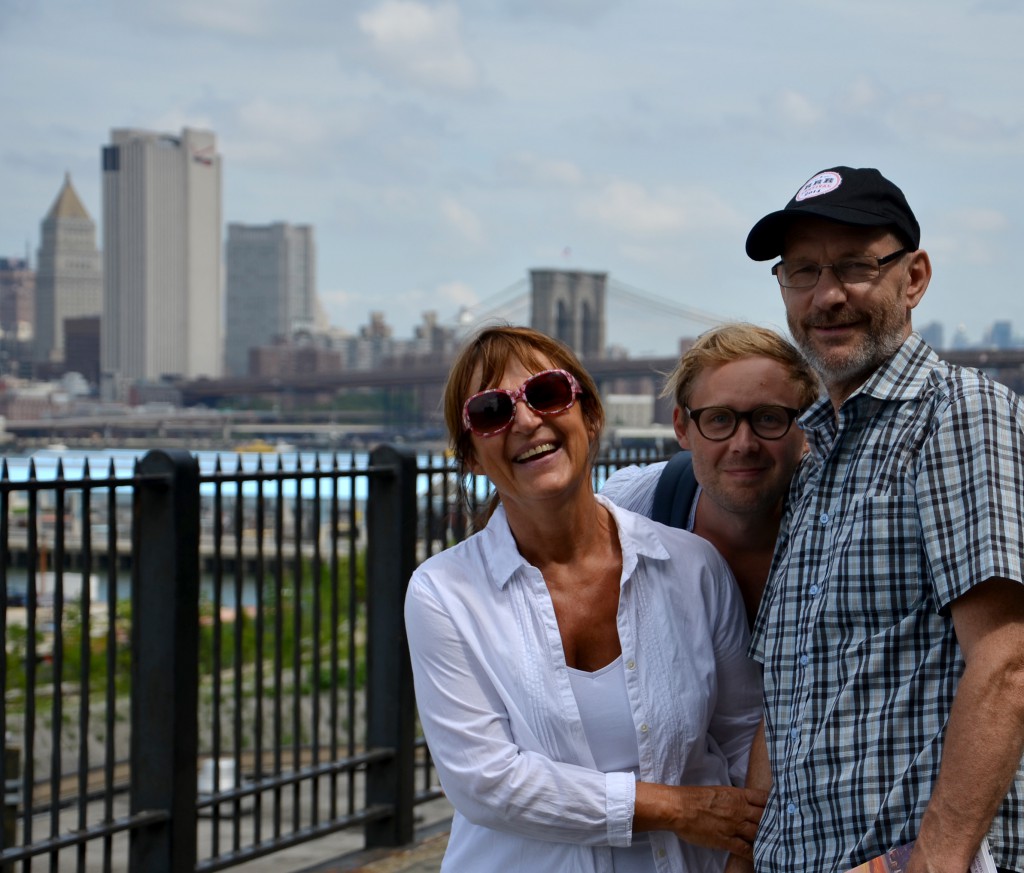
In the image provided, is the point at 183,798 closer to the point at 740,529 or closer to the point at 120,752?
the point at 740,529

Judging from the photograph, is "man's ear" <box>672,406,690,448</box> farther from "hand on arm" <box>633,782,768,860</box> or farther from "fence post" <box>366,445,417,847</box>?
"fence post" <box>366,445,417,847</box>

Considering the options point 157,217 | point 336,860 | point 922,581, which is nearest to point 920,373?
point 922,581

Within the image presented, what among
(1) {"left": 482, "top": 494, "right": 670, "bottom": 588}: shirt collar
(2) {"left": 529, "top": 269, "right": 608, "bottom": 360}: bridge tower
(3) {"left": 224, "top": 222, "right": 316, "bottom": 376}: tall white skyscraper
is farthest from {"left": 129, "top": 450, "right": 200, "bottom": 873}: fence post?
(3) {"left": 224, "top": 222, "right": 316, "bottom": 376}: tall white skyscraper

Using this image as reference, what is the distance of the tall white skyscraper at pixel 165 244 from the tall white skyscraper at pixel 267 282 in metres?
3.52

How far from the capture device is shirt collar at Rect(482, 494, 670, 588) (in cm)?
207

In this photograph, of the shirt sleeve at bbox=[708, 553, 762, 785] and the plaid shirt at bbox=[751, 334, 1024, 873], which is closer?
the plaid shirt at bbox=[751, 334, 1024, 873]

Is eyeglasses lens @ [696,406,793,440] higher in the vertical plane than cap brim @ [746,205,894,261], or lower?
lower

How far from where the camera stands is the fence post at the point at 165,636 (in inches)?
163

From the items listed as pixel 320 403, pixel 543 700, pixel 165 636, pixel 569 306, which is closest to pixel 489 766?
pixel 543 700

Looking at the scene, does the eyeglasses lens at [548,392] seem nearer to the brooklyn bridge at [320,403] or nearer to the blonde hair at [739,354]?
the blonde hair at [739,354]

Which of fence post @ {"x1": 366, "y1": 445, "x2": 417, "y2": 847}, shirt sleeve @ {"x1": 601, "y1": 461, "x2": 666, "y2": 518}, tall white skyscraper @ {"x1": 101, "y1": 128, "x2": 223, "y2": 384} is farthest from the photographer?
tall white skyscraper @ {"x1": 101, "y1": 128, "x2": 223, "y2": 384}

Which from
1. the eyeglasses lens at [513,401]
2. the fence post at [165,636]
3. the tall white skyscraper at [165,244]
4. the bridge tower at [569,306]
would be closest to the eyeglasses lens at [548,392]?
the eyeglasses lens at [513,401]

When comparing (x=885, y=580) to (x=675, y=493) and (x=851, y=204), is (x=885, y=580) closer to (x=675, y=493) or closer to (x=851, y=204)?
(x=851, y=204)

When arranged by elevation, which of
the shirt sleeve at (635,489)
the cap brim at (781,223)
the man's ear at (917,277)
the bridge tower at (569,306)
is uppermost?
the bridge tower at (569,306)
